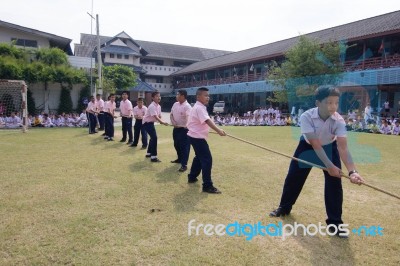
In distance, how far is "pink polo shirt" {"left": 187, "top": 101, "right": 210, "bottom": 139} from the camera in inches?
207

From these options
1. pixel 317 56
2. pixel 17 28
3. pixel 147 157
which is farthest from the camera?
pixel 17 28

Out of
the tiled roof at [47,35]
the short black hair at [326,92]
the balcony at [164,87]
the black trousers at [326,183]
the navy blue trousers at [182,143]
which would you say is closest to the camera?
the short black hair at [326,92]

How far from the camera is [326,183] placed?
12.5 ft

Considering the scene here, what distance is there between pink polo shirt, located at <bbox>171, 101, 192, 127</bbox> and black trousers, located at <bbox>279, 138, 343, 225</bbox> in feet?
12.0

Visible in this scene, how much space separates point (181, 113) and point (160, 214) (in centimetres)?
352

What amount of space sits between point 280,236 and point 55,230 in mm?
2630

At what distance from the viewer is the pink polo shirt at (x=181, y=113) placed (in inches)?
287

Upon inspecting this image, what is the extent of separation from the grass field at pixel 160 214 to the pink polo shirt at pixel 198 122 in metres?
0.97

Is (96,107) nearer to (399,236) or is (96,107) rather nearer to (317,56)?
(399,236)

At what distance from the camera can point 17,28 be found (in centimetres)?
2144

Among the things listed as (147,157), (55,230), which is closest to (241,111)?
(147,157)

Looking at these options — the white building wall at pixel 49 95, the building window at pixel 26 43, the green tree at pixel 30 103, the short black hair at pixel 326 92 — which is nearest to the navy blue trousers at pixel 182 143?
the short black hair at pixel 326 92

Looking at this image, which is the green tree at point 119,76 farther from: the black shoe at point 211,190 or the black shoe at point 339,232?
the black shoe at point 339,232

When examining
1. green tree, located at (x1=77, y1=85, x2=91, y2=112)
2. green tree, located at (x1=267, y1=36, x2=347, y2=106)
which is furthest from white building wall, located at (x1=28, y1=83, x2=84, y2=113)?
green tree, located at (x1=267, y1=36, x2=347, y2=106)
